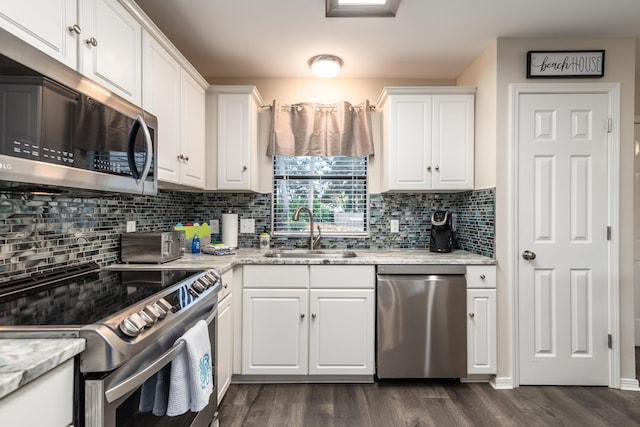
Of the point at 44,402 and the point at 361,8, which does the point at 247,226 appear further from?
the point at 44,402

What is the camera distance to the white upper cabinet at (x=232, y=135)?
2633 mm

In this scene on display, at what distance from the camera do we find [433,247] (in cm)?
268

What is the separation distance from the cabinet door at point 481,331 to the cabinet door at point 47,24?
8.35 feet

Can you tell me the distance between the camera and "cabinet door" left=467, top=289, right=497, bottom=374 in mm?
2289

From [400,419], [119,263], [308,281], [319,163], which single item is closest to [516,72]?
[319,163]

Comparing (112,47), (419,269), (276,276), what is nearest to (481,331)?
(419,269)

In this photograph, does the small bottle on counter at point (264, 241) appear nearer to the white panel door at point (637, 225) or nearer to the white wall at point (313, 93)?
the white wall at point (313, 93)

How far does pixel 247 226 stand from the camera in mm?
2963

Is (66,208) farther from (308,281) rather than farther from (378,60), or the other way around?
(378,60)

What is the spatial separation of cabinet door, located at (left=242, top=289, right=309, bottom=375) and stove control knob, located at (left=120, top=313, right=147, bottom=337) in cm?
127

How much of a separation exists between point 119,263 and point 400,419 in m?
1.91

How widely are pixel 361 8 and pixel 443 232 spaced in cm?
172

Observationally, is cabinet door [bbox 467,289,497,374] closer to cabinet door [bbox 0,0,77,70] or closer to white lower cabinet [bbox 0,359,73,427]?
white lower cabinet [bbox 0,359,73,427]

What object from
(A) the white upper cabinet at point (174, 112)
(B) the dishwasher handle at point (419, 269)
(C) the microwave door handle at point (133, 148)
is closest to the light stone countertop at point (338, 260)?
(B) the dishwasher handle at point (419, 269)
